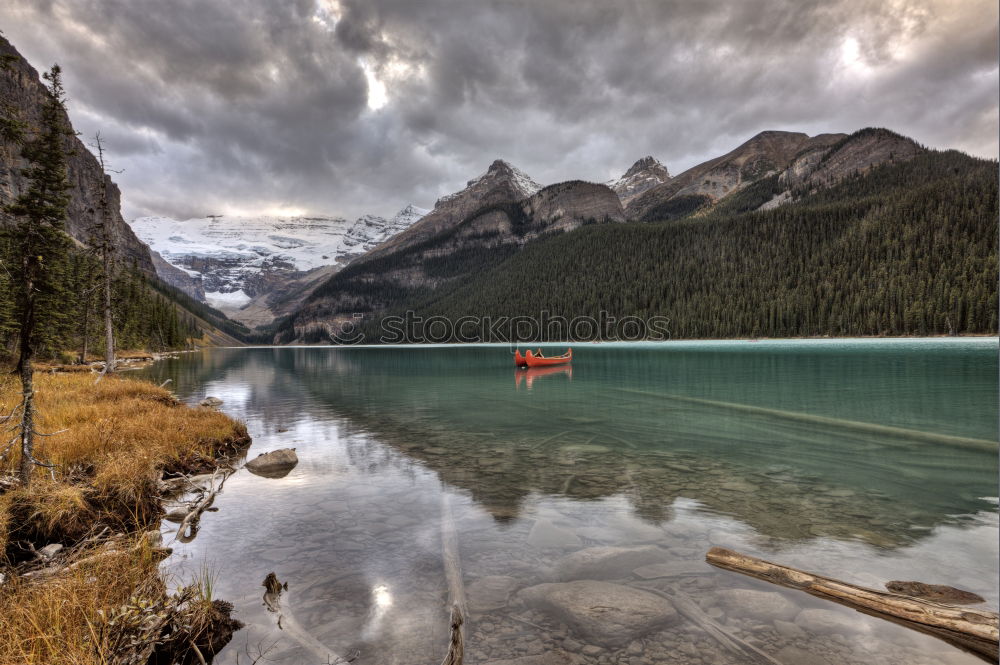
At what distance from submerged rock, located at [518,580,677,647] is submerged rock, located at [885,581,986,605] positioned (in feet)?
10.8

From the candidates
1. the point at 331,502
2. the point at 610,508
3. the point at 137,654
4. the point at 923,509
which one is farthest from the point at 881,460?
A: the point at 137,654

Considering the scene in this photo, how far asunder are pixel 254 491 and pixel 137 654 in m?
7.80

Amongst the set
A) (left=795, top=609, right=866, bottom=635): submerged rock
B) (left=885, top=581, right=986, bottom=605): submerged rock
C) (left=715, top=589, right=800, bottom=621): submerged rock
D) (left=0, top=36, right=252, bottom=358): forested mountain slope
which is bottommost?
(left=715, top=589, right=800, bottom=621): submerged rock

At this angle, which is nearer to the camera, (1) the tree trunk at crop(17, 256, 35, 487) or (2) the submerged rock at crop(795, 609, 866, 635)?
(2) the submerged rock at crop(795, 609, 866, 635)

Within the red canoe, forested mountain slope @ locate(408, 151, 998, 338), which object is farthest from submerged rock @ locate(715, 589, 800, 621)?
forested mountain slope @ locate(408, 151, 998, 338)

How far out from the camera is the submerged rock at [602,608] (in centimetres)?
553

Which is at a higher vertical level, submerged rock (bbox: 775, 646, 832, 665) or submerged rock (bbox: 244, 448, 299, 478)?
submerged rock (bbox: 775, 646, 832, 665)

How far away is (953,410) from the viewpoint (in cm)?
2178

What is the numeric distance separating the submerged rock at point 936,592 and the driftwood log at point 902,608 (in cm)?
25

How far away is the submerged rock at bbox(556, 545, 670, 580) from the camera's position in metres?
7.07

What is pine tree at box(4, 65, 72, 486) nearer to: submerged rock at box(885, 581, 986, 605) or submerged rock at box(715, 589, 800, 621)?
submerged rock at box(715, 589, 800, 621)

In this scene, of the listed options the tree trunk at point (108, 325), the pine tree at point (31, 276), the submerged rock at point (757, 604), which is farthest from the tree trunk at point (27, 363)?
the tree trunk at point (108, 325)

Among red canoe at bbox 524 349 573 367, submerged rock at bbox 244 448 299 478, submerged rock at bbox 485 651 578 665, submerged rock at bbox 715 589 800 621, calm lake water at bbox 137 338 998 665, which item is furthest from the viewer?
red canoe at bbox 524 349 573 367

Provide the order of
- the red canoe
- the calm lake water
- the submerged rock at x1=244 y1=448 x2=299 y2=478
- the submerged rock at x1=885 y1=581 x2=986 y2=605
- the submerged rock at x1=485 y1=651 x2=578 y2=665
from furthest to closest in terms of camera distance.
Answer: the red canoe, the submerged rock at x1=244 y1=448 x2=299 y2=478, the submerged rock at x1=885 y1=581 x2=986 y2=605, the calm lake water, the submerged rock at x1=485 y1=651 x2=578 y2=665
